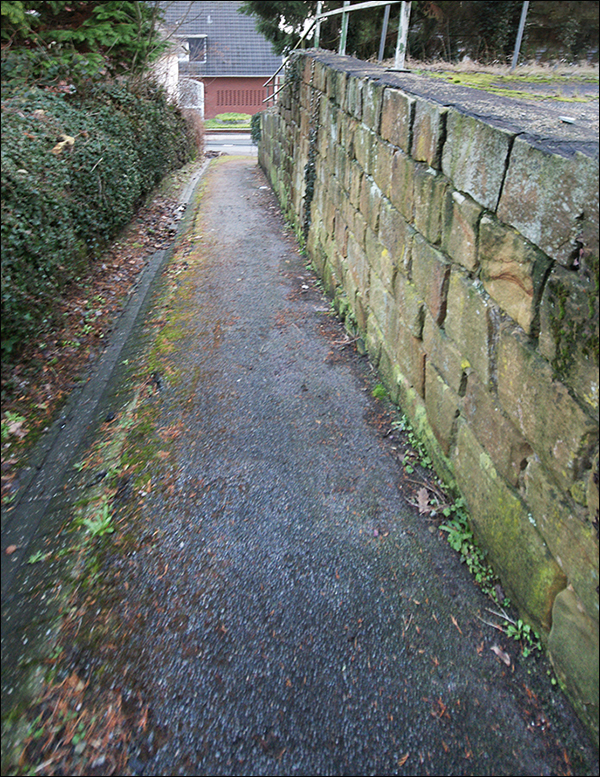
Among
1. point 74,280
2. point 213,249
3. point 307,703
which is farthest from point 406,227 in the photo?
point 213,249

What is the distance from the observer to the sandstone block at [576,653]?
1.91 metres

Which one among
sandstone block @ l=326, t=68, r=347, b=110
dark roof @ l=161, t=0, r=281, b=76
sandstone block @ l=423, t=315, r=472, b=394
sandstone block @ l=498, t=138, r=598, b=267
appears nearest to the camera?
sandstone block @ l=498, t=138, r=598, b=267

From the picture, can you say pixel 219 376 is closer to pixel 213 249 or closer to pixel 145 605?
pixel 145 605

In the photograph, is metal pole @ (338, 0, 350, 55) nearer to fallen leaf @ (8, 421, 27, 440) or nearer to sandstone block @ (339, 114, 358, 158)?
sandstone block @ (339, 114, 358, 158)

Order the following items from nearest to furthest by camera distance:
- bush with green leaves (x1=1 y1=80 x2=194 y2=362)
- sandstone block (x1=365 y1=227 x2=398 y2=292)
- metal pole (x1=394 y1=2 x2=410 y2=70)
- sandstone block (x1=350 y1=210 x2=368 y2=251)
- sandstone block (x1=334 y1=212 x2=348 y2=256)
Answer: sandstone block (x1=365 y1=227 x2=398 y2=292) < metal pole (x1=394 y1=2 x2=410 y2=70) < bush with green leaves (x1=1 y1=80 x2=194 y2=362) < sandstone block (x1=350 y1=210 x2=368 y2=251) < sandstone block (x1=334 y1=212 x2=348 y2=256)

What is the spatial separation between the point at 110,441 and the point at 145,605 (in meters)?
1.53

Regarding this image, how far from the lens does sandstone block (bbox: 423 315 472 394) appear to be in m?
2.84

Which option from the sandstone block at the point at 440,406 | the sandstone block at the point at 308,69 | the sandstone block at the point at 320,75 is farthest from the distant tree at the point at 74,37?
the sandstone block at the point at 440,406

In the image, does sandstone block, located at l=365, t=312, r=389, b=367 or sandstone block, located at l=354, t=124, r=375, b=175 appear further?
sandstone block, located at l=365, t=312, r=389, b=367

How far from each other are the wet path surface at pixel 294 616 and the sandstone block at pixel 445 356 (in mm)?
727

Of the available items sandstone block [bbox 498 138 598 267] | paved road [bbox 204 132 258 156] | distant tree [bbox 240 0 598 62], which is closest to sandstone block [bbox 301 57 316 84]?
distant tree [bbox 240 0 598 62]

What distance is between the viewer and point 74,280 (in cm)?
606

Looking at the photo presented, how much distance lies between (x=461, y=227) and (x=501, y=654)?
6.29ft

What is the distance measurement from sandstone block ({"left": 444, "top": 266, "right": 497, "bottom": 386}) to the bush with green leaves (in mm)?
3243
